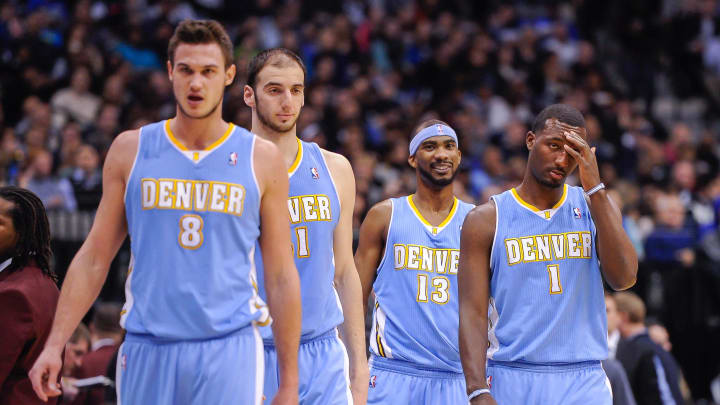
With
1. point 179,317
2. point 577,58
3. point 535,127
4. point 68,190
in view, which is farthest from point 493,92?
point 179,317

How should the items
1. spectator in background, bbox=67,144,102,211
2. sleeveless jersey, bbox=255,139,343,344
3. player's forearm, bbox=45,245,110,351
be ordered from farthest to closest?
spectator in background, bbox=67,144,102,211 < sleeveless jersey, bbox=255,139,343,344 < player's forearm, bbox=45,245,110,351

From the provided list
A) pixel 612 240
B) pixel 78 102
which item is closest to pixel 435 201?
pixel 612 240

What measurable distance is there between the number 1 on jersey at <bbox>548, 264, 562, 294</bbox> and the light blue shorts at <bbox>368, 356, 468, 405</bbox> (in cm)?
161

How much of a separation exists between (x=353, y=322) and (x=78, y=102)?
A: 9165 millimetres

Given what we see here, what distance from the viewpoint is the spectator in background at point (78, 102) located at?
13.8 metres

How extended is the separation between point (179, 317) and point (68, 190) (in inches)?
302

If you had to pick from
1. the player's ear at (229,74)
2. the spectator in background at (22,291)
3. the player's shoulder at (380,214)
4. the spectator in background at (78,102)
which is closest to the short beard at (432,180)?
the player's shoulder at (380,214)

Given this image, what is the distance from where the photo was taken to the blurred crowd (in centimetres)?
1252

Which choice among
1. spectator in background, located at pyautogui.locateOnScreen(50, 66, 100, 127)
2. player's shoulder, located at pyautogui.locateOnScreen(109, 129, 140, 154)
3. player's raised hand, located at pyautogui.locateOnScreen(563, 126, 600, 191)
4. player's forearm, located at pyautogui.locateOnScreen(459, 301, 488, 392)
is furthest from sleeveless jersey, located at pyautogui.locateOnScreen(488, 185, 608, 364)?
spectator in background, located at pyautogui.locateOnScreen(50, 66, 100, 127)

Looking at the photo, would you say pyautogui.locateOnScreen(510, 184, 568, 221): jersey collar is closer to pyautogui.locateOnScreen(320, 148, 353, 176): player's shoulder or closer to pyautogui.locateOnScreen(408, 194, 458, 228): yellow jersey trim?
pyautogui.locateOnScreen(320, 148, 353, 176): player's shoulder

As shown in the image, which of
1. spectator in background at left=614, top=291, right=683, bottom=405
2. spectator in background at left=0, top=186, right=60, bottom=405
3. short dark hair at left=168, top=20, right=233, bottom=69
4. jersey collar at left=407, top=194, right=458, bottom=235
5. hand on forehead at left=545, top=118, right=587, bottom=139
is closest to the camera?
short dark hair at left=168, top=20, right=233, bottom=69

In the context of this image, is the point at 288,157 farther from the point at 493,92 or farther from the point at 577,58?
the point at 577,58

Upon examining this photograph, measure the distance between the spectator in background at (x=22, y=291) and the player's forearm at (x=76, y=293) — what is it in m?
1.29

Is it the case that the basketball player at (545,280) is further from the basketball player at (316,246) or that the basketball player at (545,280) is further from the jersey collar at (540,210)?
the basketball player at (316,246)
